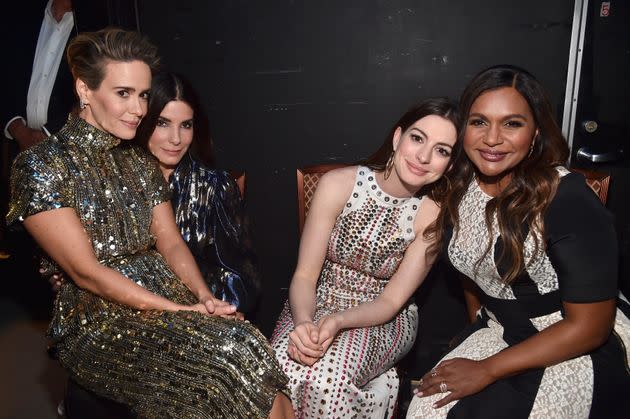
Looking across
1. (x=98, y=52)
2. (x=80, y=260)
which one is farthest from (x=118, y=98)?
(x=80, y=260)

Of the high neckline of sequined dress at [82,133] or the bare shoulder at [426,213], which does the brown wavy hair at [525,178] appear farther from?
the high neckline of sequined dress at [82,133]

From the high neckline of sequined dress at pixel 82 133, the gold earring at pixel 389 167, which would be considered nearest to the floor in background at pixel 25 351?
the high neckline of sequined dress at pixel 82 133

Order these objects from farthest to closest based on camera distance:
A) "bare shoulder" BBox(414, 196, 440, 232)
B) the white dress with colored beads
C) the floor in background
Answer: the floor in background → "bare shoulder" BBox(414, 196, 440, 232) → the white dress with colored beads

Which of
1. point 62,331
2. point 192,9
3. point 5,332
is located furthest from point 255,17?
point 5,332

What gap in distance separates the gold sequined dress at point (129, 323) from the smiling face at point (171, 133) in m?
0.23

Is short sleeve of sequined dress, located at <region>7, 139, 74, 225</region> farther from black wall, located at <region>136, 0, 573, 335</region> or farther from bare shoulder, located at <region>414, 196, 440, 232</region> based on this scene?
bare shoulder, located at <region>414, 196, 440, 232</region>

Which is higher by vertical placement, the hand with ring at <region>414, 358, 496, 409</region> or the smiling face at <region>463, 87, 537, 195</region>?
the smiling face at <region>463, 87, 537, 195</region>

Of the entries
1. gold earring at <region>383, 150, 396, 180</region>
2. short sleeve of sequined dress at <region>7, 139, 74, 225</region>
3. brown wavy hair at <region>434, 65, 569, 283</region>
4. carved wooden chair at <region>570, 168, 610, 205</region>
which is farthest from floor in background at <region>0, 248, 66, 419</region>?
carved wooden chair at <region>570, 168, 610, 205</region>

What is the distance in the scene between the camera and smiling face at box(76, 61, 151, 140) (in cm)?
180

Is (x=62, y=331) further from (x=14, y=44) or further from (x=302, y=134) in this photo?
(x=14, y=44)

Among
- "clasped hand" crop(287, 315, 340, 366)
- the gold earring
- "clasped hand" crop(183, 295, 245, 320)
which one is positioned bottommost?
"clasped hand" crop(287, 315, 340, 366)

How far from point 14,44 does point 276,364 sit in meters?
2.96

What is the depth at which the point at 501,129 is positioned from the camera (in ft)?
5.88

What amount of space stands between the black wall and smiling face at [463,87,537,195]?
92 centimetres
